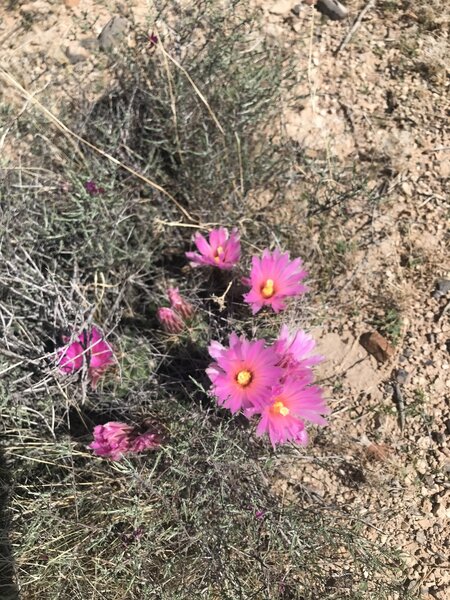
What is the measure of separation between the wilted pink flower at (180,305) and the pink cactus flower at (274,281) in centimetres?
20

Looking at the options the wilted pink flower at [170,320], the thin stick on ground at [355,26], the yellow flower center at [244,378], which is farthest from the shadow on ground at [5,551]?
the thin stick on ground at [355,26]

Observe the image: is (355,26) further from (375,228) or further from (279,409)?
(279,409)

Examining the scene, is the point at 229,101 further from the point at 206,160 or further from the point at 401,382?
the point at 401,382

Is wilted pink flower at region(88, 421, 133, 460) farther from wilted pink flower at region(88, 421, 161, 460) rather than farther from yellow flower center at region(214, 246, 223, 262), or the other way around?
yellow flower center at region(214, 246, 223, 262)

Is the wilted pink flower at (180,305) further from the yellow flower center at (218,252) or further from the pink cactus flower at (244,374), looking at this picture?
the pink cactus flower at (244,374)

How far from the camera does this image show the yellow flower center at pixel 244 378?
1.41 metres

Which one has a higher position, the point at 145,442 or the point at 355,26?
the point at 355,26

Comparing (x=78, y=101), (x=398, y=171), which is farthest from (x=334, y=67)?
(x=78, y=101)

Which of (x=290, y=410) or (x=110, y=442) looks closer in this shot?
(x=290, y=410)

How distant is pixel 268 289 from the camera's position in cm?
161

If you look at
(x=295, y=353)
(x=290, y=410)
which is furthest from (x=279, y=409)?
(x=295, y=353)

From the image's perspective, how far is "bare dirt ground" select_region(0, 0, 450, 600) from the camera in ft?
5.50

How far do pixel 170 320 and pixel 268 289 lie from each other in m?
0.28

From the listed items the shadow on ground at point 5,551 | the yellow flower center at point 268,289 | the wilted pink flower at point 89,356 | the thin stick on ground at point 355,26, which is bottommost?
the shadow on ground at point 5,551
